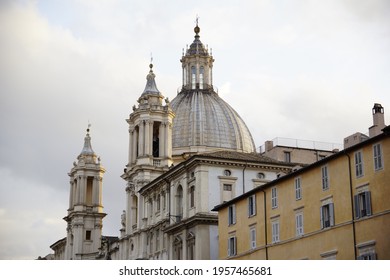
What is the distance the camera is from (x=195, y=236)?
49875 mm

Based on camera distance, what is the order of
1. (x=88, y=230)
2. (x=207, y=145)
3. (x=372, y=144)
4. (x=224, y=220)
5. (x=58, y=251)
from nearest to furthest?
(x=372, y=144), (x=224, y=220), (x=207, y=145), (x=88, y=230), (x=58, y=251)

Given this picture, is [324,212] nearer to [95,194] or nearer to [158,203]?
[158,203]

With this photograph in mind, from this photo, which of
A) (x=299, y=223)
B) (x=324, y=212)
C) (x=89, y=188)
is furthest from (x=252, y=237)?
(x=89, y=188)

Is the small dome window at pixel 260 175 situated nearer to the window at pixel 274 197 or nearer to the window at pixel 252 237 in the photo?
the window at pixel 252 237

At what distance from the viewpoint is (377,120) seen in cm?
4409

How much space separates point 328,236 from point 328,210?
47.6 inches

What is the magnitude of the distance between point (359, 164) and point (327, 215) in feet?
10.1

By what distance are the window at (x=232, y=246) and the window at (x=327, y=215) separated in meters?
8.24

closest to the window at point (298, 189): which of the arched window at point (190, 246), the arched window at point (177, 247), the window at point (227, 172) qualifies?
the arched window at point (190, 246)

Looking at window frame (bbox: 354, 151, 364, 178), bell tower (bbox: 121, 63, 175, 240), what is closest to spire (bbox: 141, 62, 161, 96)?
bell tower (bbox: 121, 63, 175, 240)

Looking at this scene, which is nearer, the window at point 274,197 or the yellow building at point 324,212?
the yellow building at point 324,212

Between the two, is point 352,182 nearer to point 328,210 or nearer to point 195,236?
point 328,210

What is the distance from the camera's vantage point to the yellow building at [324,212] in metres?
32.3
